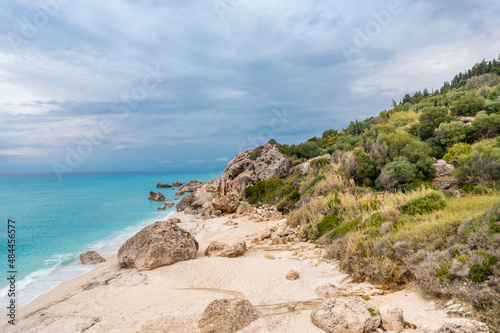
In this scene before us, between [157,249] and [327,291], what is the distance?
6.03 meters

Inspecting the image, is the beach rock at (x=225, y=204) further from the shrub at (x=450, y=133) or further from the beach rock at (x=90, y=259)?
the shrub at (x=450, y=133)

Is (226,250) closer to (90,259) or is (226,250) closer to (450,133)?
(90,259)

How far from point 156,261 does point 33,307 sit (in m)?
3.35

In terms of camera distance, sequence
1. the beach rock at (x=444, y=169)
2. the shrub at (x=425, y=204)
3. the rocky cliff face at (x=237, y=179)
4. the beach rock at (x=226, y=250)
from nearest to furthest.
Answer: the shrub at (x=425, y=204) → the beach rock at (x=226, y=250) → the beach rock at (x=444, y=169) → the rocky cliff face at (x=237, y=179)

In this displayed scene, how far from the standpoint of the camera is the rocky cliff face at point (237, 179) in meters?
18.7

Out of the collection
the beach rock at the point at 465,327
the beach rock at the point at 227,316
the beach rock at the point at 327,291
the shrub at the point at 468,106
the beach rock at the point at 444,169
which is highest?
the shrub at the point at 468,106

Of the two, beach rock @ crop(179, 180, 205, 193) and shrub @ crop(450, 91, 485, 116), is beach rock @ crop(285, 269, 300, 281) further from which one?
beach rock @ crop(179, 180, 205, 193)

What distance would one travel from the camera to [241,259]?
28.1 feet

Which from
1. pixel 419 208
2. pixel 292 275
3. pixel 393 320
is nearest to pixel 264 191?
pixel 419 208

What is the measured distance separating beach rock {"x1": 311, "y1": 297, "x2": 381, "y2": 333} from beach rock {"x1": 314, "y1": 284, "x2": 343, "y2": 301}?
2.74 ft

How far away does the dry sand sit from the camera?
4.93 meters

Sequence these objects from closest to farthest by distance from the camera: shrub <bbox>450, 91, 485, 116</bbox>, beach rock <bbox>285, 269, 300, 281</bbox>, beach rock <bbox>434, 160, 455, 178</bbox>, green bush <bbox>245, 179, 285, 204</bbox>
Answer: beach rock <bbox>285, 269, 300, 281</bbox>
beach rock <bbox>434, 160, 455, 178</bbox>
green bush <bbox>245, 179, 285, 204</bbox>
shrub <bbox>450, 91, 485, 116</bbox>

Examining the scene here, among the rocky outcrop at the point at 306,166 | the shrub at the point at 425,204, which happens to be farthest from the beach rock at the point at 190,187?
the shrub at the point at 425,204

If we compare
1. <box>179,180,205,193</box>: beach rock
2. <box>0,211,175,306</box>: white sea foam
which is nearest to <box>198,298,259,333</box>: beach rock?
<box>0,211,175,306</box>: white sea foam
